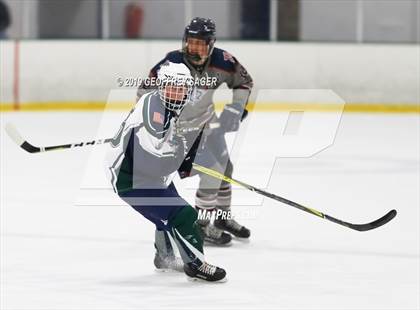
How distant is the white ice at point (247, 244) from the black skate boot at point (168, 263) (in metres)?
0.04

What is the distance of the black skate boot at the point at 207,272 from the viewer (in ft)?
15.3


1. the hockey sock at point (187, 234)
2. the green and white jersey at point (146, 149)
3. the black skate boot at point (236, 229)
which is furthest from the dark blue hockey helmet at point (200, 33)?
the hockey sock at point (187, 234)

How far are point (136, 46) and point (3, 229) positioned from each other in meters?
5.60

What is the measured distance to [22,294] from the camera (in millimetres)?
4418

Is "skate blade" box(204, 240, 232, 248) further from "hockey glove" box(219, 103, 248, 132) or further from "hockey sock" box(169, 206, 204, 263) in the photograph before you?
"hockey sock" box(169, 206, 204, 263)

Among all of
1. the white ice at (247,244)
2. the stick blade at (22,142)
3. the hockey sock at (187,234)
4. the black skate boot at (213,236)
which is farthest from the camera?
the black skate boot at (213,236)

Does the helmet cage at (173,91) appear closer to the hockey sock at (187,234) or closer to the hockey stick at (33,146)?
the hockey sock at (187,234)

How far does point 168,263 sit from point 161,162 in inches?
20.5

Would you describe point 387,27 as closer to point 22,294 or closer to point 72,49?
point 72,49

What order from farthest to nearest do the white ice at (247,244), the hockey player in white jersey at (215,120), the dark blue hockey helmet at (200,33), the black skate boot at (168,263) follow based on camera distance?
the hockey player in white jersey at (215,120), the dark blue hockey helmet at (200,33), the black skate boot at (168,263), the white ice at (247,244)

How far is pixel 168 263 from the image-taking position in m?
4.90

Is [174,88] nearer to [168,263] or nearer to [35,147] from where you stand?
[168,263]

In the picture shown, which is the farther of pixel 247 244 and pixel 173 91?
pixel 247 244

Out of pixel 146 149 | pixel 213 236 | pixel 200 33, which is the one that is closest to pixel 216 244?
pixel 213 236
